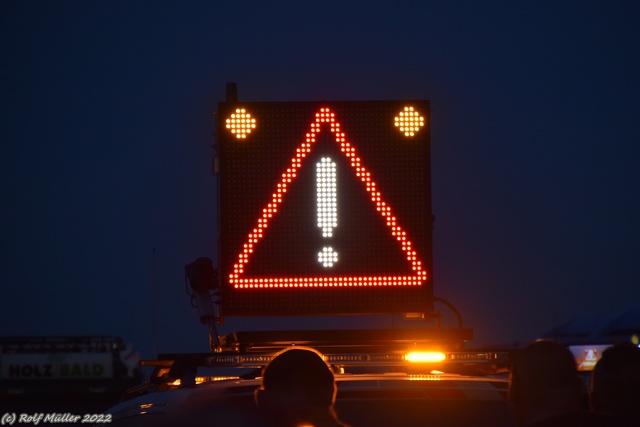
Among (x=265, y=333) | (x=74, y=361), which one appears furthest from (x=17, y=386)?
(x=265, y=333)

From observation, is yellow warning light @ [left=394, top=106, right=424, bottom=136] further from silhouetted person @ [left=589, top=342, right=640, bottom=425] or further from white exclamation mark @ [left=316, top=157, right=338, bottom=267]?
silhouetted person @ [left=589, top=342, right=640, bottom=425]

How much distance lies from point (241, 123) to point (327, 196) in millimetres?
547

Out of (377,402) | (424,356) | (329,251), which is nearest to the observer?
(377,402)

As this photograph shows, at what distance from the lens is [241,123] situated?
5.52 meters

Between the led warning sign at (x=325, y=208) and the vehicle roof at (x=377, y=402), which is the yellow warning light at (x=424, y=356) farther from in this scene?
the led warning sign at (x=325, y=208)

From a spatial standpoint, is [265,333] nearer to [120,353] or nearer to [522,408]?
[522,408]

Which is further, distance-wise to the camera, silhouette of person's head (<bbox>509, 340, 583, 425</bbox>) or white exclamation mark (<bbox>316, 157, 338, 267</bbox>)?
white exclamation mark (<bbox>316, 157, 338, 267</bbox>)

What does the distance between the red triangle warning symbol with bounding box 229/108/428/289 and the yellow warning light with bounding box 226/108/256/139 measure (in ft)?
0.85

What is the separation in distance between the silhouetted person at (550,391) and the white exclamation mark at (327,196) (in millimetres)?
1811

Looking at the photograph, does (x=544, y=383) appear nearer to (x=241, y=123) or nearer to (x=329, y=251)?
(x=329, y=251)

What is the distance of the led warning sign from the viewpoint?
5.32 meters

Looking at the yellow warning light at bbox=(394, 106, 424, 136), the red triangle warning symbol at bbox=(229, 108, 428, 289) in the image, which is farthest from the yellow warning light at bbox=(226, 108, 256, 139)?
the yellow warning light at bbox=(394, 106, 424, 136)

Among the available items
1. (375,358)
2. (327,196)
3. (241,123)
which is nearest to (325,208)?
(327,196)

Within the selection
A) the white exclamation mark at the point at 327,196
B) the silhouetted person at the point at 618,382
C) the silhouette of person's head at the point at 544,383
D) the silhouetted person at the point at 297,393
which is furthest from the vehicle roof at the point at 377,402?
the white exclamation mark at the point at 327,196
